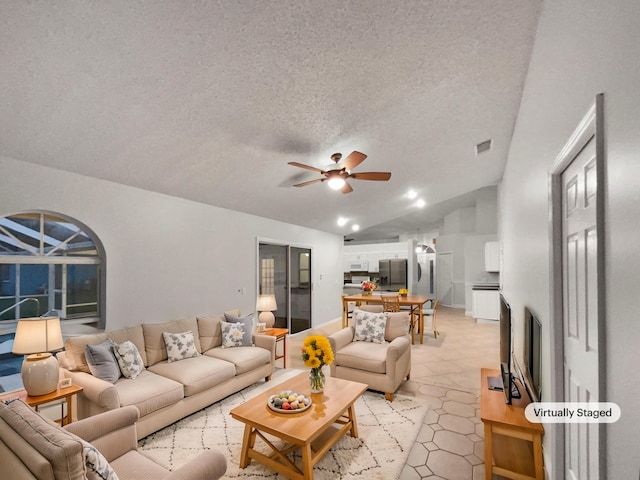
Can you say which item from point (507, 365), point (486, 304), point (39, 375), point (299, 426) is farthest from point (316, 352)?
point (486, 304)

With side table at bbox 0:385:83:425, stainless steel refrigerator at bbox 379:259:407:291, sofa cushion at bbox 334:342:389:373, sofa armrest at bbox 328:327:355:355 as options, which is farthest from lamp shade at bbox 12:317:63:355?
stainless steel refrigerator at bbox 379:259:407:291

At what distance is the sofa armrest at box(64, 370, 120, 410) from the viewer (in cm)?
263

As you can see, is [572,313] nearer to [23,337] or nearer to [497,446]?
[497,446]

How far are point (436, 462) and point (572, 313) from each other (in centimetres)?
169

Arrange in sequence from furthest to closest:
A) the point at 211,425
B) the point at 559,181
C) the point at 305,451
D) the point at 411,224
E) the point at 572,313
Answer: the point at 411,224, the point at 211,425, the point at 305,451, the point at 559,181, the point at 572,313

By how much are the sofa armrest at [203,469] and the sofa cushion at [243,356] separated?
214 cm

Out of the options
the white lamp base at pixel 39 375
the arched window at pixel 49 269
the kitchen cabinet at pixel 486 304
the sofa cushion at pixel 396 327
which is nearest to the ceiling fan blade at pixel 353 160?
the sofa cushion at pixel 396 327

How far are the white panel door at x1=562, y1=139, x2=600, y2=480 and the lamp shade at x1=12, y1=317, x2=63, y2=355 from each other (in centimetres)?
345

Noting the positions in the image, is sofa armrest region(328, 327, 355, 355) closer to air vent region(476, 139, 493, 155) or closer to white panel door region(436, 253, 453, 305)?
air vent region(476, 139, 493, 155)

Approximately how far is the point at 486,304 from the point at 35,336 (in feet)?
28.8

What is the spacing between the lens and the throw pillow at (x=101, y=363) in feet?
9.91

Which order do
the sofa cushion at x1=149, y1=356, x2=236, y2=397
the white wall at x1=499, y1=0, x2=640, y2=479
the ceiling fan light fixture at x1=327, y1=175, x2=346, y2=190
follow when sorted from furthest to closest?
1. the ceiling fan light fixture at x1=327, y1=175, x2=346, y2=190
2. the sofa cushion at x1=149, y1=356, x2=236, y2=397
3. the white wall at x1=499, y1=0, x2=640, y2=479

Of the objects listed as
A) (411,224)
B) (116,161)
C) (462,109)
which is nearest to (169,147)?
(116,161)

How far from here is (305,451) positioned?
2.27 m
